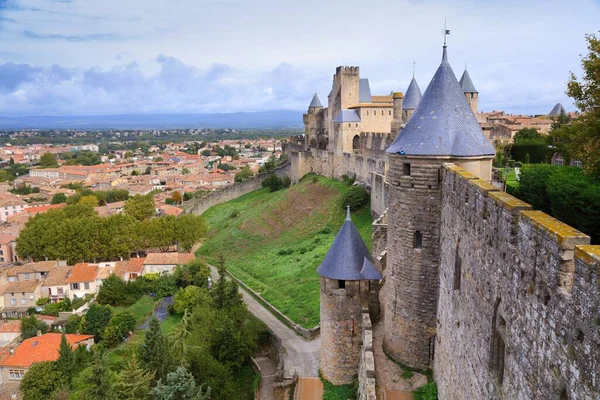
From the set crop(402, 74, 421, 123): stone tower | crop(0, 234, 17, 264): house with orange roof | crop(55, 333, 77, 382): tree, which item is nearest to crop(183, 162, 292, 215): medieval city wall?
crop(0, 234, 17, 264): house with orange roof

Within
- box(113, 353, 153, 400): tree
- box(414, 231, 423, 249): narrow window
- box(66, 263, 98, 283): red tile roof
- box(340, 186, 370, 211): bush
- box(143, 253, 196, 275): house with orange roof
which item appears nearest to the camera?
box(414, 231, 423, 249): narrow window

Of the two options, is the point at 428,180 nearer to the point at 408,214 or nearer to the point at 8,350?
the point at 408,214

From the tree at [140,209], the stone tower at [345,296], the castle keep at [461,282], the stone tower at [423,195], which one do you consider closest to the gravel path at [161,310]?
the castle keep at [461,282]

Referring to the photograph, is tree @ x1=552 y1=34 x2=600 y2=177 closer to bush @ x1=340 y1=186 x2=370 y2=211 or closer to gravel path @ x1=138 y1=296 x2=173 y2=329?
bush @ x1=340 y1=186 x2=370 y2=211

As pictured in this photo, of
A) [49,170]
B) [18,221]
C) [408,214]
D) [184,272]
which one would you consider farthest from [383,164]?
[49,170]

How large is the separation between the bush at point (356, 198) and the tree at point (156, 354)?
18755mm

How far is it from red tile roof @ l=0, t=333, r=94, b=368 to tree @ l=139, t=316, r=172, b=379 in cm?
1315

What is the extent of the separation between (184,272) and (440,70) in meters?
31.1

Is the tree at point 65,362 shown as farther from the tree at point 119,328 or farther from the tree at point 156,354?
the tree at point 156,354

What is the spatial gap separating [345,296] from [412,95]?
30.8 meters

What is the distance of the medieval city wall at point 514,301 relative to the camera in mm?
4750

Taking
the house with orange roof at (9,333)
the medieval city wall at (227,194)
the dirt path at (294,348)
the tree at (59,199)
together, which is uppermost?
the medieval city wall at (227,194)

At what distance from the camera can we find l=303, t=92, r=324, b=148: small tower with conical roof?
56.9 meters

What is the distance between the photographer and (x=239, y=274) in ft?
119
